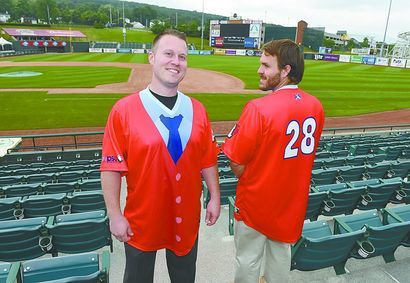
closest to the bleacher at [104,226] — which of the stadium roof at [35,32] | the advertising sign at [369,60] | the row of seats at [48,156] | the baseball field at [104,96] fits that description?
the row of seats at [48,156]

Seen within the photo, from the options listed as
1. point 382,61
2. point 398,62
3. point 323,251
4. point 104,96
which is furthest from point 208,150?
point 382,61

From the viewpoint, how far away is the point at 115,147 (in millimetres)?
2328

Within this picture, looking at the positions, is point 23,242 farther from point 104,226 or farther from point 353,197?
point 353,197

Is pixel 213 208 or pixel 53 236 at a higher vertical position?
pixel 213 208

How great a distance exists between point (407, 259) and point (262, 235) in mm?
2266

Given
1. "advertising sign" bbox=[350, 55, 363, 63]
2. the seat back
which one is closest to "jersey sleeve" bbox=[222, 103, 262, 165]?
the seat back

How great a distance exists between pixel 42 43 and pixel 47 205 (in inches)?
2509

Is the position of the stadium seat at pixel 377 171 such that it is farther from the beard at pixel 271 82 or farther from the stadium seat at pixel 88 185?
the stadium seat at pixel 88 185

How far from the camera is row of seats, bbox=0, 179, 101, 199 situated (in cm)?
587

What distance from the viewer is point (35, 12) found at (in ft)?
409

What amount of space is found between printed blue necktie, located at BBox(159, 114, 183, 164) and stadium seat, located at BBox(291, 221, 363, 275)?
65.3 inches

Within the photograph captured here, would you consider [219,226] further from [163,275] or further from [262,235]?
[262,235]

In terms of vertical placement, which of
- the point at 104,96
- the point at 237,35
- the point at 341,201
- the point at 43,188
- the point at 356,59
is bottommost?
the point at 104,96

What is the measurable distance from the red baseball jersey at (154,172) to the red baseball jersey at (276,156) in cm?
37
